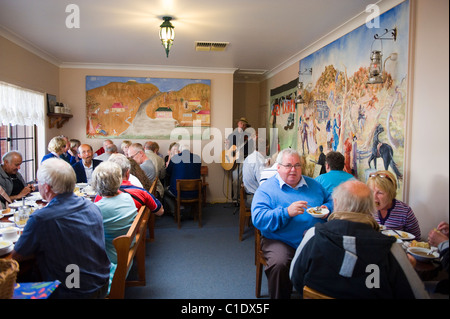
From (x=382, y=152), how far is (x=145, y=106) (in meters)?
4.47

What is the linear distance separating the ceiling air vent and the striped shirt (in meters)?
3.10

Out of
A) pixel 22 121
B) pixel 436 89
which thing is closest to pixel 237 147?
pixel 22 121

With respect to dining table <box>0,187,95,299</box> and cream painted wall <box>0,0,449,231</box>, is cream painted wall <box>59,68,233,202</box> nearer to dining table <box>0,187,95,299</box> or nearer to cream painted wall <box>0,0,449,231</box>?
cream painted wall <box>0,0,449,231</box>

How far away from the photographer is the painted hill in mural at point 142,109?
19.6 ft

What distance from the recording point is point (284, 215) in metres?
2.14

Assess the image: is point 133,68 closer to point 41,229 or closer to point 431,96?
point 41,229

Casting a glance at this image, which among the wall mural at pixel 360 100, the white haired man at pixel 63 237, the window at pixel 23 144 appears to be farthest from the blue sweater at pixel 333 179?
the window at pixel 23 144

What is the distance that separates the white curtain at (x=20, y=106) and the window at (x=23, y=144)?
0.44 ft

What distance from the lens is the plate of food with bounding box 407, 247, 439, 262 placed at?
5.65 ft

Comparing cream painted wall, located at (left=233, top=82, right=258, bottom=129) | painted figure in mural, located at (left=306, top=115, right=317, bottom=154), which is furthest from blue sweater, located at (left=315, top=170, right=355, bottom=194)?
cream painted wall, located at (left=233, top=82, right=258, bottom=129)

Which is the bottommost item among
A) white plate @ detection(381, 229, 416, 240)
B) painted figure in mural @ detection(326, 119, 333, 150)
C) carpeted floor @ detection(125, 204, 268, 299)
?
carpeted floor @ detection(125, 204, 268, 299)

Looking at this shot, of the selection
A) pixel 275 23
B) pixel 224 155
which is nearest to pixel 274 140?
pixel 224 155

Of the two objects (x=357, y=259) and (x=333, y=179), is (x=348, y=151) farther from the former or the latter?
(x=357, y=259)

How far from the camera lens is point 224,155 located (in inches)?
249
